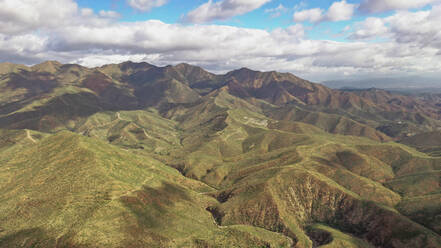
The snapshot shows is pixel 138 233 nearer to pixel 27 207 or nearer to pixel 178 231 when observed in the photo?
pixel 178 231

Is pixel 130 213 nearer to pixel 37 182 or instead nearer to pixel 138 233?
pixel 138 233

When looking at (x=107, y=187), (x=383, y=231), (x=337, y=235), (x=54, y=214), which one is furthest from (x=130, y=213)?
(x=383, y=231)

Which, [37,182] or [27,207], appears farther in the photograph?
[37,182]

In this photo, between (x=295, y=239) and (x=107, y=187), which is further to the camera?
(x=295, y=239)

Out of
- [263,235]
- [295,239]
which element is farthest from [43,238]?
[295,239]

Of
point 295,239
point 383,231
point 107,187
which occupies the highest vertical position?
point 107,187

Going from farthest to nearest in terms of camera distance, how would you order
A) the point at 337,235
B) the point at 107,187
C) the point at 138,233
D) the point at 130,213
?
the point at 337,235, the point at 107,187, the point at 130,213, the point at 138,233

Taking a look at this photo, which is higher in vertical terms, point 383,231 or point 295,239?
point 383,231

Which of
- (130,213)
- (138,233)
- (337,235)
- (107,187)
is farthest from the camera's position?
(337,235)

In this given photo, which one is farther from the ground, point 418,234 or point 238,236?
point 418,234
